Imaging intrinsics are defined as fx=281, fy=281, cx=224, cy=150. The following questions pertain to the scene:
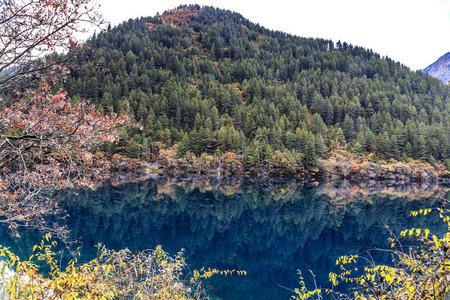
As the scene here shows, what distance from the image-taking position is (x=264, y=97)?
107500 mm

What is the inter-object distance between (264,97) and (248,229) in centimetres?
8720

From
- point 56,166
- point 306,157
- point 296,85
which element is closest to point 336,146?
point 306,157

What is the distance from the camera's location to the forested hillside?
76000 mm

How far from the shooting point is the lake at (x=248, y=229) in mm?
16609

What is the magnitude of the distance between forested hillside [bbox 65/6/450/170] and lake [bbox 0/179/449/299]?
1108 inches

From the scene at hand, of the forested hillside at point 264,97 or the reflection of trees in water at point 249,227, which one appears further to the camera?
the forested hillside at point 264,97

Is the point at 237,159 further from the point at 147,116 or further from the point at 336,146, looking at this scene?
the point at 147,116

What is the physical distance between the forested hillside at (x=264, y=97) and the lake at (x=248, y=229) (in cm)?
2814

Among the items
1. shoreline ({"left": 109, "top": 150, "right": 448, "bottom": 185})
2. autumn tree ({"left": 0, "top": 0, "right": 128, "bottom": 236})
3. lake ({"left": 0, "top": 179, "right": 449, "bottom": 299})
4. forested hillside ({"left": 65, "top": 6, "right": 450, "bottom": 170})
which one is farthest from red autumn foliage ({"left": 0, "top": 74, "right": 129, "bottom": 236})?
shoreline ({"left": 109, "top": 150, "right": 448, "bottom": 185})

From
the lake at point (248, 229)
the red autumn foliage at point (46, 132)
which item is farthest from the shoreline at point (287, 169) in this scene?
the red autumn foliage at point (46, 132)

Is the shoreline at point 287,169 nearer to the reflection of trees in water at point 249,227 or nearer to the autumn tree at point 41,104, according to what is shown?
the reflection of trees in water at point 249,227

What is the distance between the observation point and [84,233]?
73.4ft

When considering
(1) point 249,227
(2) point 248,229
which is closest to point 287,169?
(1) point 249,227

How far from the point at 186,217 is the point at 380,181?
5668cm
